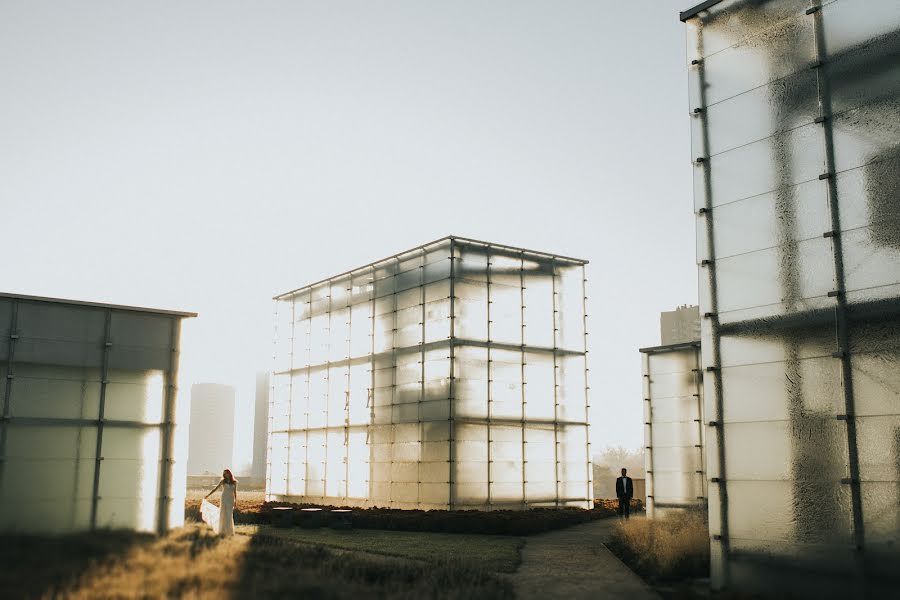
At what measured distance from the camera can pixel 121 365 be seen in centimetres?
2123

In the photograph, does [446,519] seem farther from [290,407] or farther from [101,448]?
[290,407]

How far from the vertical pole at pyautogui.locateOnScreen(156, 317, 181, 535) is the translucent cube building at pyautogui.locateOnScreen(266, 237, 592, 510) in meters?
14.2

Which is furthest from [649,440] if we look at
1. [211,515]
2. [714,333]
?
[714,333]

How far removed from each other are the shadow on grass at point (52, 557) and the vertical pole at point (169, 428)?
1.62 m

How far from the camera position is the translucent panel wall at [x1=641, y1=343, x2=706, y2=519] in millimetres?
27656

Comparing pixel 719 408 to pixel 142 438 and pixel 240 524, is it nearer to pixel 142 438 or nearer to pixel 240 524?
pixel 142 438

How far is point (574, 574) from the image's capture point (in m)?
16.0

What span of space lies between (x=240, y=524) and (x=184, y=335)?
9.21 metres

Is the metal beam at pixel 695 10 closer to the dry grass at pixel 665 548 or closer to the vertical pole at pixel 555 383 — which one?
the dry grass at pixel 665 548

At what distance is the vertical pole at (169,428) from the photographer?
2139 cm

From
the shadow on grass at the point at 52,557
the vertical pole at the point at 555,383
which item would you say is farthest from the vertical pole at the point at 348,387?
the shadow on grass at the point at 52,557

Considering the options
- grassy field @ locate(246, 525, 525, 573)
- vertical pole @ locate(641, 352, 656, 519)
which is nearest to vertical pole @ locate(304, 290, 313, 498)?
grassy field @ locate(246, 525, 525, 573)

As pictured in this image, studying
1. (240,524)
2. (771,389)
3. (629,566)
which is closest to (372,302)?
(240,524)

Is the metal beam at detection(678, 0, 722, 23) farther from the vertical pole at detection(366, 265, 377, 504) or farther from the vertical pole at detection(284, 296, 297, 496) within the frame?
the vertical pole at detection(284, 296, 297, 496)
